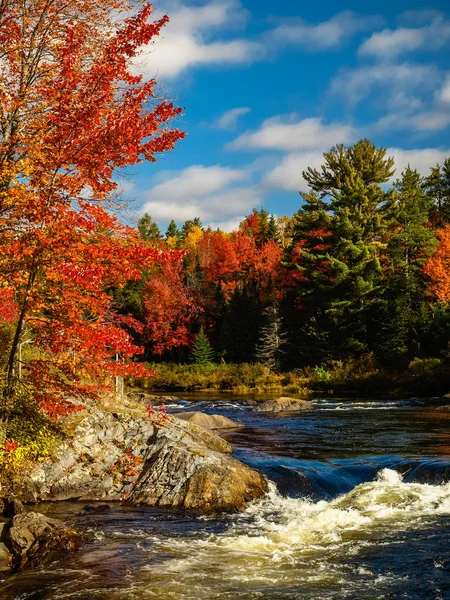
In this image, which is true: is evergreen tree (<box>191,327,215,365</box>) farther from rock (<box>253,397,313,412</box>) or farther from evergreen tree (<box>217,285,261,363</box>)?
rock (<box>253,397,313,412</box>)

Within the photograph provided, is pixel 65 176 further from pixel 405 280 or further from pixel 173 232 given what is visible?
pixel 173 232

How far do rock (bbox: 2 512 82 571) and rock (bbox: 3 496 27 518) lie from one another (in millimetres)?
1071

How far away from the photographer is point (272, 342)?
43562 millimetres

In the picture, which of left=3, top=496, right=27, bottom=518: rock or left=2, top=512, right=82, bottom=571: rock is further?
left=3, top=496, right=27, bottom=518: rock

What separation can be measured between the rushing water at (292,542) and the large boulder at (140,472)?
16.5 inches

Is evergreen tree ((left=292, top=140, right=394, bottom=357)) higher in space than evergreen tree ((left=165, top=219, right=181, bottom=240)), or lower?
lower

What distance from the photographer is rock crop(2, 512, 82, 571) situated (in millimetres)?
7074

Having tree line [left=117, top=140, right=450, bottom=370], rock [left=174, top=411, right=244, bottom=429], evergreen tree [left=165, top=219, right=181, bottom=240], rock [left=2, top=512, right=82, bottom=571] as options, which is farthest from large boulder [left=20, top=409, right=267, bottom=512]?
evergreen tree [left=165, top=219, right=181, bottom=240]

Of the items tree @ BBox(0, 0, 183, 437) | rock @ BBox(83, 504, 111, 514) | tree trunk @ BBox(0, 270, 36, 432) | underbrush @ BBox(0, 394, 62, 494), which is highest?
tree @ BBox(0, 0, 183, 437)

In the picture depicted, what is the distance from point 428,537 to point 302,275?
136 feet

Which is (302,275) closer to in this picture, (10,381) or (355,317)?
(355,317)

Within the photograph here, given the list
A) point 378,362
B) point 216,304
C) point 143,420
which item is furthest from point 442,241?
point 143,420

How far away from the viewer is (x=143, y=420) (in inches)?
455

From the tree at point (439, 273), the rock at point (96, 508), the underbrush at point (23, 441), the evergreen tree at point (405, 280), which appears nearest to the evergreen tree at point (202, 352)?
the evergreen tree at point (405, 280)
